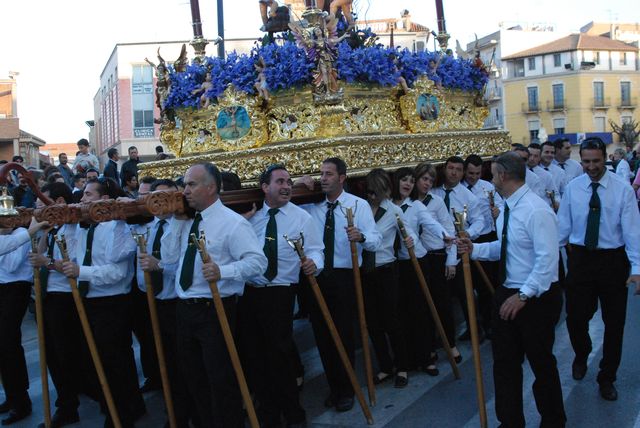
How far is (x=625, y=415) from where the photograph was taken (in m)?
5.58

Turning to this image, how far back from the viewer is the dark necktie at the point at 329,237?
252 inches

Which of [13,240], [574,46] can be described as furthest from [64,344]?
[574,46]

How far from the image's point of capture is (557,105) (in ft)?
186

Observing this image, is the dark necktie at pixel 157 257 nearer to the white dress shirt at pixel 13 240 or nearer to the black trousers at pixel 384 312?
the white dress shirt at pixel 13 240

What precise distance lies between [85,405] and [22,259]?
153 cm

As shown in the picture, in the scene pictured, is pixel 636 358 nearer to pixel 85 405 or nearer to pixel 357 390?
pixel 357 390

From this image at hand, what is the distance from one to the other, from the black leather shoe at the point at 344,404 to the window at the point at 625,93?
57135 millimetres

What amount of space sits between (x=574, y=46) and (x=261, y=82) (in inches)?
2087

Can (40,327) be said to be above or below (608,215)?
below

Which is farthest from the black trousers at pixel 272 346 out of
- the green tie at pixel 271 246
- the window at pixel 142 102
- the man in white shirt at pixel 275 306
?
the window at pixel 142 102

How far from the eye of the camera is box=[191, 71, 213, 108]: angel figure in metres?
8.21

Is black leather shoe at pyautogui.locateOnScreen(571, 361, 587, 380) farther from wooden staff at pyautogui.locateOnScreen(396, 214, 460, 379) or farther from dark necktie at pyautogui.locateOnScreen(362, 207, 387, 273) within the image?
dark necktie at pyautogui.locateOnScreen(362, 207, 387, 273)

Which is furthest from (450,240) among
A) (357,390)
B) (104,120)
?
(104,120)

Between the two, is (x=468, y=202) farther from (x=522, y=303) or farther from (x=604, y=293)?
(x=522, y=303)
